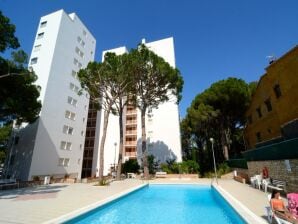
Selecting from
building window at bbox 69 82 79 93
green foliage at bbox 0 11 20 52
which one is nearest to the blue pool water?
green foliage at bbox 0 11 20 52

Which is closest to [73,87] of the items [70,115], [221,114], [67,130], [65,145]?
[70,115]

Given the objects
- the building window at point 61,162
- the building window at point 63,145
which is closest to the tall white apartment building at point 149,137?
the building window at point 63,145

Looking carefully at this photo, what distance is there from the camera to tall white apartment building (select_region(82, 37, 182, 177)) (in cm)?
3581

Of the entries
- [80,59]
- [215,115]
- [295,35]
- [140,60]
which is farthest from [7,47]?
[215,115]

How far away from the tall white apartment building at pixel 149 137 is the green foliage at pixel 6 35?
2357 cm

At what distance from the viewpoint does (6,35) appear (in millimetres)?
13289

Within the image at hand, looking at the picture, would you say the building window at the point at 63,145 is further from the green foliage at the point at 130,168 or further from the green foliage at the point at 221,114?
the green foliage at the point at 221,114

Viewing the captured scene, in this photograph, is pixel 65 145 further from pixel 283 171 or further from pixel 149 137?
pixel 283 171

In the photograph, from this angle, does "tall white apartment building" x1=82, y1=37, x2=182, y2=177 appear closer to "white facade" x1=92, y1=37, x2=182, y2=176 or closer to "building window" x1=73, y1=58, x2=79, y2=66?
"white facade" x1=92, y1=37, x2=182, y2=176

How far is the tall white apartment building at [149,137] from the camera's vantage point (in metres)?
35.8

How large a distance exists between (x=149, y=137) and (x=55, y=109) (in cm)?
1831

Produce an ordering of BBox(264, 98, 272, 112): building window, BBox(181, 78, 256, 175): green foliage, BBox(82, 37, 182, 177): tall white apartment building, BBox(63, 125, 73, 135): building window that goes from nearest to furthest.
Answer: BBox(264, 98, 272, 112): building window → BBox(181, 78, 256, 175): green foliage → BBox(63, 125, 73, 135): building window → BBox(82, 37, 182, 177): tall white apartment building

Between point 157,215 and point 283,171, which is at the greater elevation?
point 283,171

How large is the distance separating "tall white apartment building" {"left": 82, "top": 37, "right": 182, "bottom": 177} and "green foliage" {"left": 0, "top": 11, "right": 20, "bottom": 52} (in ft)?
77.3
